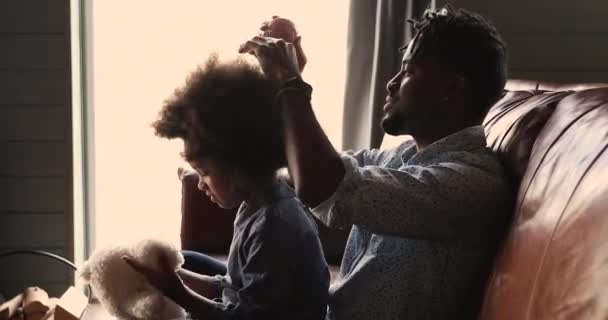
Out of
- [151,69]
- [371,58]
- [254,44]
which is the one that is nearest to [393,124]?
[254,44]

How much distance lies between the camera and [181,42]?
2531 mm

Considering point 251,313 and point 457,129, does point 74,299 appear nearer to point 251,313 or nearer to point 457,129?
point 251,313

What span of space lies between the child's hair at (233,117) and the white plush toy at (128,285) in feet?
0.66

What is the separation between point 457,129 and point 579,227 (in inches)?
15.4

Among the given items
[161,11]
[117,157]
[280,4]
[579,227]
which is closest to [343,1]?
[280,4]

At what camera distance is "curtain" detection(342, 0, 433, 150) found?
219 centimetres

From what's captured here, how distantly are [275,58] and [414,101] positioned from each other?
0.26 m

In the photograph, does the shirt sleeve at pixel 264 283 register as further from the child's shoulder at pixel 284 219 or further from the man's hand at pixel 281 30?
the man's hand at pixel 281 30

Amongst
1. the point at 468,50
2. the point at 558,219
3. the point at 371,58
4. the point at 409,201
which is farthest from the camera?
the point at 371,58

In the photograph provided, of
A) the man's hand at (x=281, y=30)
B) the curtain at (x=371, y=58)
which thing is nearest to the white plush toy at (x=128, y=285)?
the man's hand at (x=281, y=30)

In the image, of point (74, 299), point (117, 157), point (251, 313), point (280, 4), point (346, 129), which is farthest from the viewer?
point (117, 157)

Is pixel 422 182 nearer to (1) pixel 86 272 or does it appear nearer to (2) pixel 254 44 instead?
(2) pixel 254 44

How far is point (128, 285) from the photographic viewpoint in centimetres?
113

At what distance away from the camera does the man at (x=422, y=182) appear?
0.95 m
